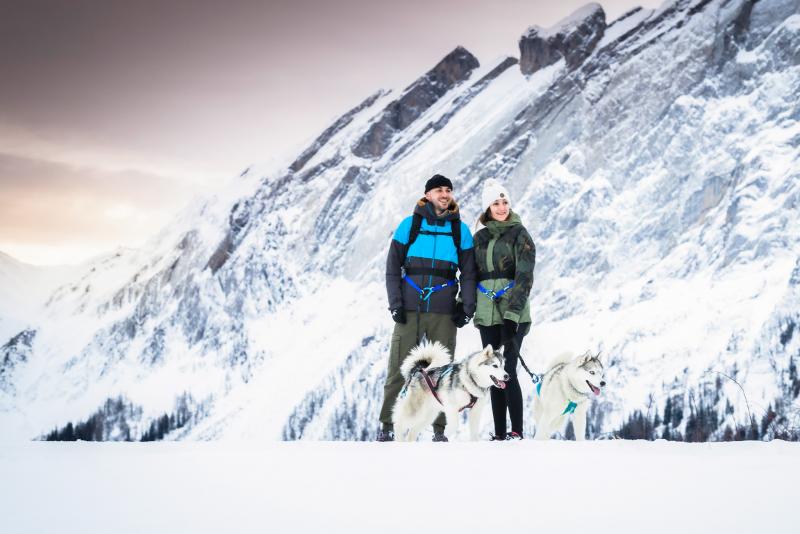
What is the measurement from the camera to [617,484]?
641cm

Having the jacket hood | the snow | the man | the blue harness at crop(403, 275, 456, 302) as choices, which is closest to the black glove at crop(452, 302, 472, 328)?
the man

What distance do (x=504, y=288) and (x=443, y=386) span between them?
1.60m

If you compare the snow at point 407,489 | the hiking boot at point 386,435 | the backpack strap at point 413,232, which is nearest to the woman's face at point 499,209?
the backpack strap at point 413,232

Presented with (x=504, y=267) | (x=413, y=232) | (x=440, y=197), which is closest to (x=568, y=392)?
(x=504, y=267)

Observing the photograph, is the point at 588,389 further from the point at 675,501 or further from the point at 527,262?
the point at 675,501

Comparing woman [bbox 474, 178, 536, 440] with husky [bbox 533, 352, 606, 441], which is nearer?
woman [bbox 474, 178, 536, 440]

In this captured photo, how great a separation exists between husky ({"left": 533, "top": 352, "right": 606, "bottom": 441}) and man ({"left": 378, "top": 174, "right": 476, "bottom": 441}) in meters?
1.43

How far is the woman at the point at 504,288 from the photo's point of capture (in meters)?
11.1

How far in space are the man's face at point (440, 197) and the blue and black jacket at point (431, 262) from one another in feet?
0.23

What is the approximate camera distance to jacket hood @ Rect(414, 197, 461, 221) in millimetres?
11711

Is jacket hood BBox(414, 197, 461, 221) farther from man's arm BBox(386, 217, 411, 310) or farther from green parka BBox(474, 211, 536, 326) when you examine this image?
green parka BBox(474, 211, 536, 326)

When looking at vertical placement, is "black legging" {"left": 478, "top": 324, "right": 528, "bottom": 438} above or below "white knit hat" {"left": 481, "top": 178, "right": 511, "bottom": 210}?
below

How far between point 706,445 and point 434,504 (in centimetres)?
415

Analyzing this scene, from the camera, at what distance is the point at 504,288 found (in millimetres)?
11305
